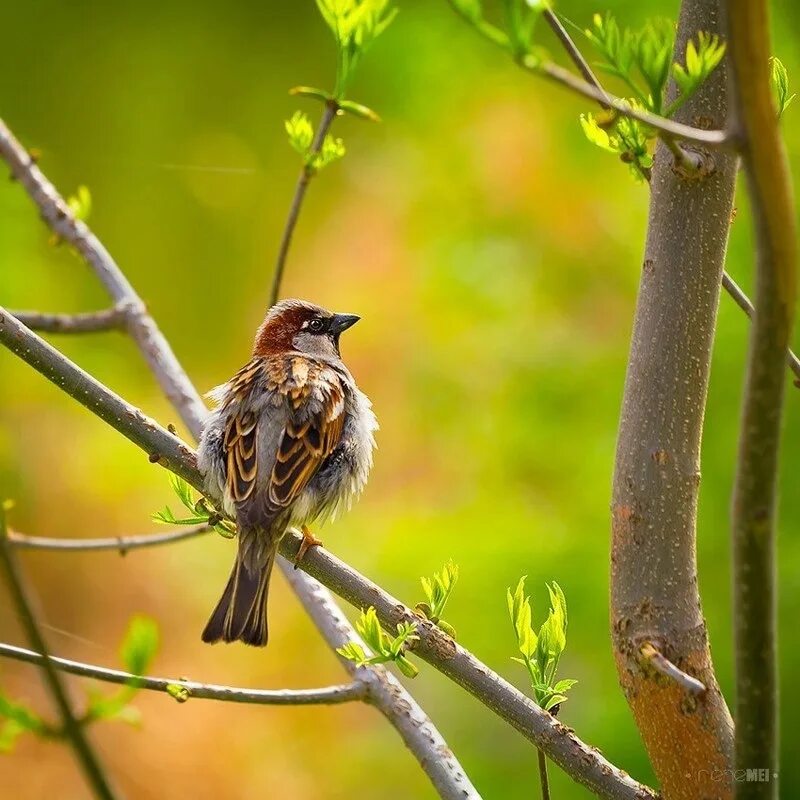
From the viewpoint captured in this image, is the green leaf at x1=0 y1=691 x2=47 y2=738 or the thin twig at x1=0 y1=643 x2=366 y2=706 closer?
A: the green leaf at x1=0 y1=691 x2=47 y2=738

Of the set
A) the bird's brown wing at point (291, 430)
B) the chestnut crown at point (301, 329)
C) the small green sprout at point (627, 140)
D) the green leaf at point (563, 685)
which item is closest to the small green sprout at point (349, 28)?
the small green sprout at point (627, 140)

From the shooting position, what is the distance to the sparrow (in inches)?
78.5

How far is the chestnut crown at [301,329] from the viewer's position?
2.88 m

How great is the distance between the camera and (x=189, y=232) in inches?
206

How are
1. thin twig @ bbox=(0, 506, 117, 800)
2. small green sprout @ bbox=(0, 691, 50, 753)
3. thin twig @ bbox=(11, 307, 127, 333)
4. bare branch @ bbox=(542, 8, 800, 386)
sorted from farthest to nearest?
thin twig @ bbox=(11, 307, 127, 333) < bare branch @ bbox=(542, 8, 800, 386) < small green sprout @ bbox=(0, 691, 50, 753) < thin twig @ bbox=(0, 506, 117, 800)

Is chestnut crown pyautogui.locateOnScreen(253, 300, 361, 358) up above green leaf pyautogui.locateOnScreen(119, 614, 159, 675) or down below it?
above

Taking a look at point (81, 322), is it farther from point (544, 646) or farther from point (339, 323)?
point (544, 646)

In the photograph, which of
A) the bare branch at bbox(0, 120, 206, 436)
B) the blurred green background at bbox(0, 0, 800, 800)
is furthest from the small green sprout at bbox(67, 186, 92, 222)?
the blurred green background at bbox(0, 0, 800, 800)

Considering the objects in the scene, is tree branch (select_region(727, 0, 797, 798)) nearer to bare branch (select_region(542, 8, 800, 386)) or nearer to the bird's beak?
bare branch (select_region(542, 8, 800, 386))

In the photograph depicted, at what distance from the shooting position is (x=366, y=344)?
14.7ft

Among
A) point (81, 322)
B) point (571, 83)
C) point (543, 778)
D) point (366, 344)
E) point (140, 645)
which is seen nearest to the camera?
point (571, 83)

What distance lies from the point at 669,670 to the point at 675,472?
0.24 m

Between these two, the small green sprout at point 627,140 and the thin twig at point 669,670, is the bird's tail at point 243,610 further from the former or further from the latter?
the small green sprout at point 627,140

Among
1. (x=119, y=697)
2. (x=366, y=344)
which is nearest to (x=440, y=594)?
(x=119, y=697)
